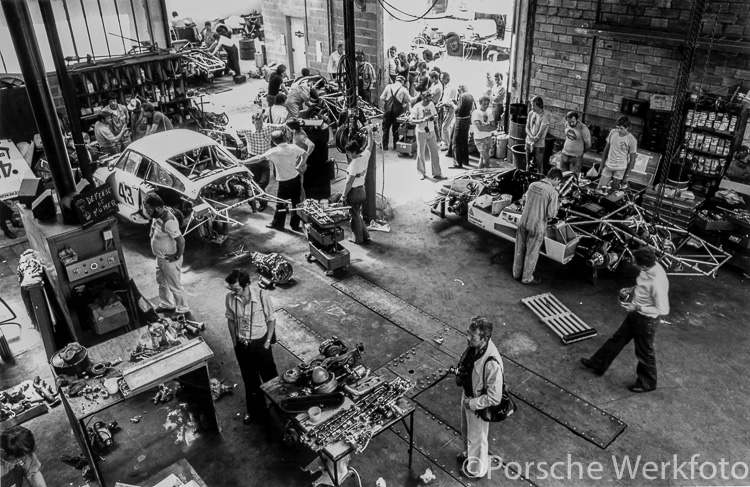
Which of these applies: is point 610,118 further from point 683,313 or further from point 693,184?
point 683,313

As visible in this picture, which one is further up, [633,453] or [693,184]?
[693,184]

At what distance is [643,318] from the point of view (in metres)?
7.07

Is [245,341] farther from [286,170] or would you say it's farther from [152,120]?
[152,120]

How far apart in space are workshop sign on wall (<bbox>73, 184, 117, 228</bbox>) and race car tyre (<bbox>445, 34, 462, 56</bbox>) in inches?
778

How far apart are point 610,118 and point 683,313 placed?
5631 millimetres

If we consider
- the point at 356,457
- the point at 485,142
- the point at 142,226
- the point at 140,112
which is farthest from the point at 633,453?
the point at 140,112

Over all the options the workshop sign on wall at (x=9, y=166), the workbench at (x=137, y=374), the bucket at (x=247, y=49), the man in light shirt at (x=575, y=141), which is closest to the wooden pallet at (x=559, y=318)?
the man in light shirt at (x=575, y=141)

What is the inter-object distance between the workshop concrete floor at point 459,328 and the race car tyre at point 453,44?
47.2 feet

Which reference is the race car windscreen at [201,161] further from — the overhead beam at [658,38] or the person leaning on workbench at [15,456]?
the overhead beam at [658,38]

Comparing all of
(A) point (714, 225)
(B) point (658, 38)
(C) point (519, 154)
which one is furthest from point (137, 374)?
(B) point (658, 38)

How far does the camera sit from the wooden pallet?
8.54m

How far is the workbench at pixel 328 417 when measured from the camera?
217 inches

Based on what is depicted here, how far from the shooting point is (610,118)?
13180 millimetres

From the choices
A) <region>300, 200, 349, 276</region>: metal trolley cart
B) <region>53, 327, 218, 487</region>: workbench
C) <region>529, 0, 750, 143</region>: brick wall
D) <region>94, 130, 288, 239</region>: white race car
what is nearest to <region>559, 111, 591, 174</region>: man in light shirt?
<region>529, 0, 750, 143</region>: brick wall
